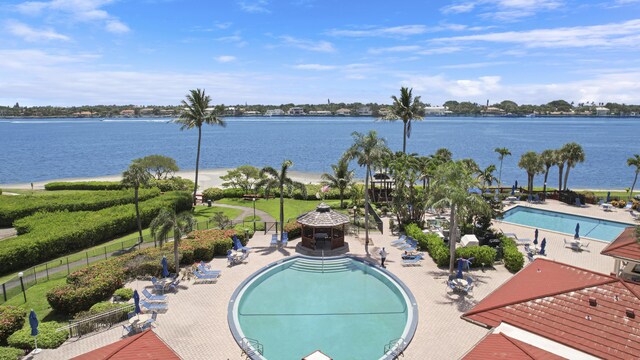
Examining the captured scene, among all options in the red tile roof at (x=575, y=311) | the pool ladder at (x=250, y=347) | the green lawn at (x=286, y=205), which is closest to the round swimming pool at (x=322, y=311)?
the pool ladder at (x=250, y=347)

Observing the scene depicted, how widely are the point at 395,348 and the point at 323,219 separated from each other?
13.7 m

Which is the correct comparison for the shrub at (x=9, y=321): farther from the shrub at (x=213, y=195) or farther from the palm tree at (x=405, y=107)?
the palm tree at (x=405, y=107)

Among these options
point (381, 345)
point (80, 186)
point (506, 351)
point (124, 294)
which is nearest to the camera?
point (506, 351)

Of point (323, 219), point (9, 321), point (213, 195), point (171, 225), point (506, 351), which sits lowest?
point (9, 321)

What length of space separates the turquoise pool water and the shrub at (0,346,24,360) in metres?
37.9

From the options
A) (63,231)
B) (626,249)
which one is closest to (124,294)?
(63,231)

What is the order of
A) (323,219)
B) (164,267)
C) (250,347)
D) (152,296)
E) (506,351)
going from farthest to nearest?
(323,219), (164,267), (152,296), (250,347), (506,351)

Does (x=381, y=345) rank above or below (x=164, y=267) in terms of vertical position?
below

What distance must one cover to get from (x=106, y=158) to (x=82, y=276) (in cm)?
10110

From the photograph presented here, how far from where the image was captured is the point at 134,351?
10.7 metres

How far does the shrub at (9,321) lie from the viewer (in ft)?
55.8

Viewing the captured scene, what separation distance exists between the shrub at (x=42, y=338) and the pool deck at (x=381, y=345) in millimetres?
337

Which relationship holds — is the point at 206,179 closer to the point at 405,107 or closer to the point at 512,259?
the point at 405,107

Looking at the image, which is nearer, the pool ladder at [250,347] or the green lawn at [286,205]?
the pool ladder at [250,347]
